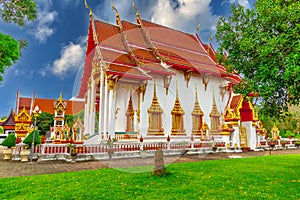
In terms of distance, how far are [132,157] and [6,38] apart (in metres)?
6.94

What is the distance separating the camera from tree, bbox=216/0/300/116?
15.4 ft

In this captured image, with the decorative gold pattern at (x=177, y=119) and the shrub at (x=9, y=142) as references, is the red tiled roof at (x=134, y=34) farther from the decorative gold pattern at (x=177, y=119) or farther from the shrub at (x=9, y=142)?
the shrub at (x=9, y=142)

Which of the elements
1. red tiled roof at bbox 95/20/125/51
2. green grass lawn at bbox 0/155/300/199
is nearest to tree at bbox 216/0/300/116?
green grass lawn at bbox 0/155/300/199

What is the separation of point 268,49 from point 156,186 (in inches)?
152

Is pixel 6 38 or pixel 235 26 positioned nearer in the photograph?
pixel 6 38

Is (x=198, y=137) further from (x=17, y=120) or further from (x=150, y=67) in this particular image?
(x=17, y=120)

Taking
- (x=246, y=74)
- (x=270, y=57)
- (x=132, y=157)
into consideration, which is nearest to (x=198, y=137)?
(x=132, y=157)

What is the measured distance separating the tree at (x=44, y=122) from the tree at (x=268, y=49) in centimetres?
1878

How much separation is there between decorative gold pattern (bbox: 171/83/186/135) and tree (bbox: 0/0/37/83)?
1000 cm

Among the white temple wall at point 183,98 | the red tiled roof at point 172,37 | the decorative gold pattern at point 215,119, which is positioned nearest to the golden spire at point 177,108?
the white temple wall at point 183,98

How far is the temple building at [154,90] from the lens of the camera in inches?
497

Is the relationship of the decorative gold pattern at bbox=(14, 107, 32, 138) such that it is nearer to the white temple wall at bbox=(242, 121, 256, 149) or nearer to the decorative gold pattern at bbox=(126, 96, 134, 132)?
the decorative gold pattern at bbox=(126, 96, 134, 132)

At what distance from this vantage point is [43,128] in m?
20.9

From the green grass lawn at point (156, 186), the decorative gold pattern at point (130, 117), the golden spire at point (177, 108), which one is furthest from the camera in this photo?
the golden spire at point (177, 108)
